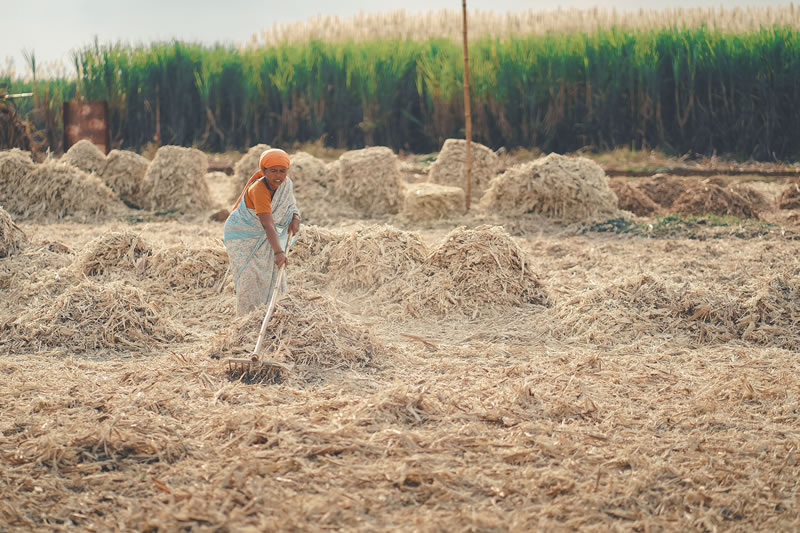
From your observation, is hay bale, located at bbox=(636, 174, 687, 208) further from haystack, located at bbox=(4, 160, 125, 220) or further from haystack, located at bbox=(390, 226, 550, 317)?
haystack, located at bbox=(4, 160, 125, 220)

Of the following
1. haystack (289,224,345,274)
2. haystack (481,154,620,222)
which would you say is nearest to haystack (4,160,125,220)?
haystack (289,224,345,274)

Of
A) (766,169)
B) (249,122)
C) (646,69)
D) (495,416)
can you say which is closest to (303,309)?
(495,416)

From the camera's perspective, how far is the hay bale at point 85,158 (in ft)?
34.1

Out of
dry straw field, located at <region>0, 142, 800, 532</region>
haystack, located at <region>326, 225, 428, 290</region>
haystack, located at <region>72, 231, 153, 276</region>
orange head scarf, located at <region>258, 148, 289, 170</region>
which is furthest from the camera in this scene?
haystack, located at <region>72, 231, 153, 276</region>

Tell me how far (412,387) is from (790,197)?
7.38 meters

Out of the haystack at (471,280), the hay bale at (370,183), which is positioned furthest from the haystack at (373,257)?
the hay bale at (370,183)

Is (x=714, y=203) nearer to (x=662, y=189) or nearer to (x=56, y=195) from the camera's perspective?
(x=662, y=189)

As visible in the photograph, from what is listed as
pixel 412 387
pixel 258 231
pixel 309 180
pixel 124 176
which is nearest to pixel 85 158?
pixel 124 176

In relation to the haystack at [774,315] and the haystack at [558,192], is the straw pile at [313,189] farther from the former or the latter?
the haystack at [774,315]

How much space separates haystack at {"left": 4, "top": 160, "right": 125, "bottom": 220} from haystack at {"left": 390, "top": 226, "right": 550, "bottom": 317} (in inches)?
204

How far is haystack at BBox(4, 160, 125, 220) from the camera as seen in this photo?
941 centimetres

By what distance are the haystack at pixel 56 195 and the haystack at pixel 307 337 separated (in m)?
5.67

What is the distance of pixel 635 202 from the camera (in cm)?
946

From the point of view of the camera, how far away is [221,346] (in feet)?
14.4
